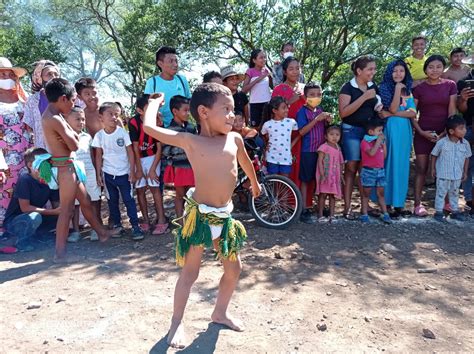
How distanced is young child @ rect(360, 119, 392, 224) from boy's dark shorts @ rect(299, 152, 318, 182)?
0.60 metres

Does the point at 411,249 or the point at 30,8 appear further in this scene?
the point at 30,8

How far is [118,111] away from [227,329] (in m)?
3.07

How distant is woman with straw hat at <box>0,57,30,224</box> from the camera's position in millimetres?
5254

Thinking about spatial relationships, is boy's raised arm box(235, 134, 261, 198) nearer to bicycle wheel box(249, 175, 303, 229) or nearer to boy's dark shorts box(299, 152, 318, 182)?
bicycle wheel box(249, 175, 303, 229)

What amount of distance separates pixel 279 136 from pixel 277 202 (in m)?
0.85

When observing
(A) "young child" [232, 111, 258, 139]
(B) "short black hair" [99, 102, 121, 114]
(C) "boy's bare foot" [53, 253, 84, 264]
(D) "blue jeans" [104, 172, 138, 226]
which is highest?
(B) "short black hair" [99, 102, 121, 114]

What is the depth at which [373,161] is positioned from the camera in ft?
17.6

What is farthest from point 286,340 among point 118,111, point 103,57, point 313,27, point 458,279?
point 103,57

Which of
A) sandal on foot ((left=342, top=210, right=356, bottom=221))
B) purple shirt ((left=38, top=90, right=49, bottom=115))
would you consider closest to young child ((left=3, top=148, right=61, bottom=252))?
purple shirt ((left=38, top=90, right=49, bottom=115))

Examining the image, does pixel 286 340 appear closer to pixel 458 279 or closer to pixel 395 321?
pixel 395 321

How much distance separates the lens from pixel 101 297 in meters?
3.52

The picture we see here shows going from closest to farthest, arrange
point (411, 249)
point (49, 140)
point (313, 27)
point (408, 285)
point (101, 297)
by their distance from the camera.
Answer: point (101, 297) → point (408, 285) → point (49, 140) → point (411, 249) → point (313, 27)

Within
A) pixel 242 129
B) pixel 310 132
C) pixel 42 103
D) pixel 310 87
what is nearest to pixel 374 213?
pixel 310 132

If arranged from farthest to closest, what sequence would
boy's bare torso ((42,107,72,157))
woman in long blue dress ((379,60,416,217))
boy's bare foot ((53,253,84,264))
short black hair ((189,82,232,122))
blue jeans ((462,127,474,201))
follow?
blue jeans ((462,127,474,201)) → woman in long blue dress ((379,60,416,217)) → boy's bare foot ((53,253,84,264)) → boy's bare torso ((42,107,72,157)) → short black hair ((189,82,232,122))
